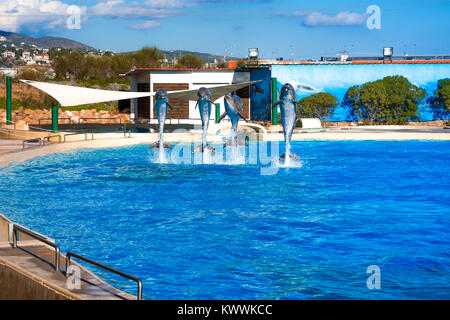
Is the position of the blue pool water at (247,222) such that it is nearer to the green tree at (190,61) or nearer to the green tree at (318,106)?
the green tree at (318,106)

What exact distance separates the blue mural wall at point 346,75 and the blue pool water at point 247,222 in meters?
20.4

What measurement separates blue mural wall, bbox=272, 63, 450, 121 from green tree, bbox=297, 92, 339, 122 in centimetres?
131

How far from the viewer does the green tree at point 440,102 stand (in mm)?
42406

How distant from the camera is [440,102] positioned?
42.8m

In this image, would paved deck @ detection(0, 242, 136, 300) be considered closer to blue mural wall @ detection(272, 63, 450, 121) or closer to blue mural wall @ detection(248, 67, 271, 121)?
blue mural wall @ detection(248, 67, 271, 121)

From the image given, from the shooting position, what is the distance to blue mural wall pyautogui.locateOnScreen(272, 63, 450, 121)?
43156 mm

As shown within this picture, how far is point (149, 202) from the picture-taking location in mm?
15617

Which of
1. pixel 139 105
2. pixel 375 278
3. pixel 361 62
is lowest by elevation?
pixel 375 278

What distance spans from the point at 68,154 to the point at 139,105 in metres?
20.6

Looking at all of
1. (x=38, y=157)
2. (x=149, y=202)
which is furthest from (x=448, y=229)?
(x=38, y=157)

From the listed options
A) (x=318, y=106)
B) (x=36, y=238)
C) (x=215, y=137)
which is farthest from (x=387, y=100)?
(x=36, y=238)

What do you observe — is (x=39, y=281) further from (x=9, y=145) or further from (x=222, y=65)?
(x=222, y=65)

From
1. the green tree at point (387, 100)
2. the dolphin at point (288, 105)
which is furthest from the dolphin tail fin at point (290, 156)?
the green tree at point (387, 100)
